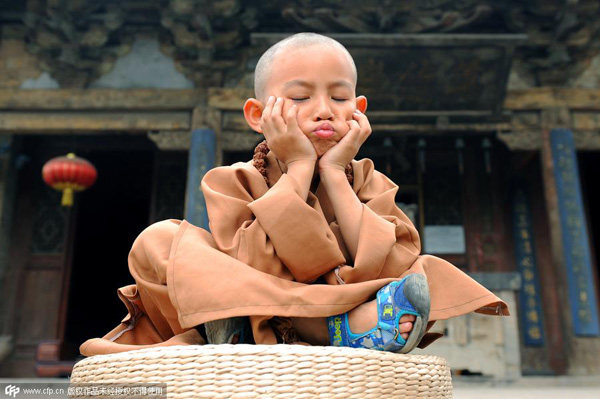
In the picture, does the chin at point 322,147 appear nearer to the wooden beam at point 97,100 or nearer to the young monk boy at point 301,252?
the young monk boy at point 301,252

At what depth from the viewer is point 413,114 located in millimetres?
5672

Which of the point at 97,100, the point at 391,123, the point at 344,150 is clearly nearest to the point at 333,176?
the point at 344,150

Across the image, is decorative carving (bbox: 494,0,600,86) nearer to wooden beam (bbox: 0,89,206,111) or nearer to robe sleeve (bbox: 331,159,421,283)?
wooden beam (bbox: 0,89,206,111)

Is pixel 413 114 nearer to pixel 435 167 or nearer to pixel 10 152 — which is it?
pixel 435 167

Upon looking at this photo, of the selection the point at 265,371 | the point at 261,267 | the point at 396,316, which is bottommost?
the point at 265,371

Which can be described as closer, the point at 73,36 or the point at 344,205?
the point at 344,205

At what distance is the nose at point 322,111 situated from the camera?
1.51 m

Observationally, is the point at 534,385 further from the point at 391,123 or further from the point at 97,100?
the point at 97,100

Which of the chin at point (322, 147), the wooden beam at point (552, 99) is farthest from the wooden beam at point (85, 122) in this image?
the chin at point (322, 147)

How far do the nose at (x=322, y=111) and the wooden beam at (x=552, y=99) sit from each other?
4.69 m

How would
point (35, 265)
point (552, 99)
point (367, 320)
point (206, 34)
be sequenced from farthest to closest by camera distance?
point (35, 265) → point (552, 99) → point (206, 34) → point (367, 320)

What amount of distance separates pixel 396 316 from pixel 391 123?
15.7ft

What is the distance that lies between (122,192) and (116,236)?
34.4 inches

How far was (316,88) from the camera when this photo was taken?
153cm
